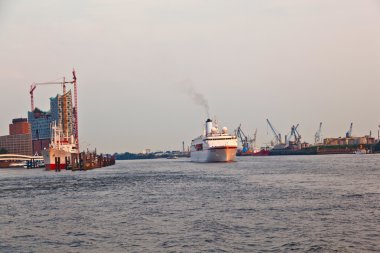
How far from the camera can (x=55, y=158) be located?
124625 millimetres

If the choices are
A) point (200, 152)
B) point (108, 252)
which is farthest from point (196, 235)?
point (200, 152)

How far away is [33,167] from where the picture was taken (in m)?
172

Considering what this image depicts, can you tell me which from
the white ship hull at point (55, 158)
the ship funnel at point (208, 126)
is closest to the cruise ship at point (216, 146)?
the ship funnel at point (208, 126)

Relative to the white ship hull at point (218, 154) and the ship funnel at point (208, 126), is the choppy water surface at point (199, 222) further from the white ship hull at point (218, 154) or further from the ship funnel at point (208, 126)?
the ship funnel at point (208, 126)

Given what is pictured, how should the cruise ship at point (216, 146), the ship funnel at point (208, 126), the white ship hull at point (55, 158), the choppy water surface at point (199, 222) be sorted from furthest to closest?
1. the ship funnel at point (208, 126)
2. the cruise ship at point (216, 146)
3. the white ship hull at point (55, 158)
4. the choppy water surface at point (199, 222)

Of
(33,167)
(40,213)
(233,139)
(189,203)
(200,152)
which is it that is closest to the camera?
(40,213)

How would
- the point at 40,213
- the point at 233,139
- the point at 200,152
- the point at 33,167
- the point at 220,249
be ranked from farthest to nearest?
the point at 33,167
the point at 200,152
the point at 233,139
the point at 40,213
the point at 220,249

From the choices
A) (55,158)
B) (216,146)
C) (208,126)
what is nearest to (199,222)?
(55,158)

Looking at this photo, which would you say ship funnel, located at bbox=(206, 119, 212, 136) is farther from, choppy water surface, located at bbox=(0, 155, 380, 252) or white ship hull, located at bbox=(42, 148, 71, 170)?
choppy water surface, located at bbox=(0, 155, 380, 252)

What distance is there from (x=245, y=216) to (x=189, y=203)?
8.86 m

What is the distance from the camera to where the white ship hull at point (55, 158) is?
12422 cm

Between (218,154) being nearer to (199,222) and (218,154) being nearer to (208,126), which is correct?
(208,126)

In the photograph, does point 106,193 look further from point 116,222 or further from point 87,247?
point 87,247

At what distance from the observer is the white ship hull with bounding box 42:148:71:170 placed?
124225 millimetres
